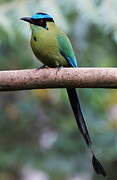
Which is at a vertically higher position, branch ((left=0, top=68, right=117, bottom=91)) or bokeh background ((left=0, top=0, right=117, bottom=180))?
branch ((left=0, top=68, right=117, bottom=91))

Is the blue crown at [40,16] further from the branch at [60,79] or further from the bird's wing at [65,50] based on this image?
the branch at [60,79]

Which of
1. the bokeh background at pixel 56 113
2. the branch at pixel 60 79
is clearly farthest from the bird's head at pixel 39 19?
the branch at pixel 60 79

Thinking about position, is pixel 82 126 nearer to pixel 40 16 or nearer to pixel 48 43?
pixel 48 43

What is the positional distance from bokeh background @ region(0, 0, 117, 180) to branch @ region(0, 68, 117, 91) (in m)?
0.78

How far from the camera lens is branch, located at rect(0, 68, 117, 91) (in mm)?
1779

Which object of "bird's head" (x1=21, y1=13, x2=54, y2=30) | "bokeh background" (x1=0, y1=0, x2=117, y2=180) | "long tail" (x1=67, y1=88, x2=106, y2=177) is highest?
"bird's head" (x1=21, y1=13, x2=54, y2=30)

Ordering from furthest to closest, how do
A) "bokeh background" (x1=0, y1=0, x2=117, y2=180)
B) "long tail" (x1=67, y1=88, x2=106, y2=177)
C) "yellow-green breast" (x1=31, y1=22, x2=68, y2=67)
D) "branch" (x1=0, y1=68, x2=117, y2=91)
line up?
"bokeh background" (x1=0, y1=0, x2=117, y2=180)
"yellow-green breast" (x1=31, y1=22, x2=68, y2=67)
"long tail" (x1=67, y1=88, x2=106, y2=177)
"branch" (x1=0, y1=68, x2=117, y2=91)

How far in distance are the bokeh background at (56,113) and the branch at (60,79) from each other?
0.78 m

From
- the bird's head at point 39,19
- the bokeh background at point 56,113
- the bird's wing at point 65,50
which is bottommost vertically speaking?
the bokeh background at point 56,113

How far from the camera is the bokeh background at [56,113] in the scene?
106 inches

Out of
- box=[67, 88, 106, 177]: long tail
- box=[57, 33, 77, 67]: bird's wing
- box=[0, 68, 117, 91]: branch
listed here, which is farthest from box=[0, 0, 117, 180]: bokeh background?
box=[0, 68, 117, 91]: branch

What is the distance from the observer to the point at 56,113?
12.6ft

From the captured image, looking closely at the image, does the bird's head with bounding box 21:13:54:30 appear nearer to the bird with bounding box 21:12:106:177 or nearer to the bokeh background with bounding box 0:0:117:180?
the bird with bounding box 21:12:106:177

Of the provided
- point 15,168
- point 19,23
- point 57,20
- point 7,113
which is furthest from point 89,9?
point 15,168
